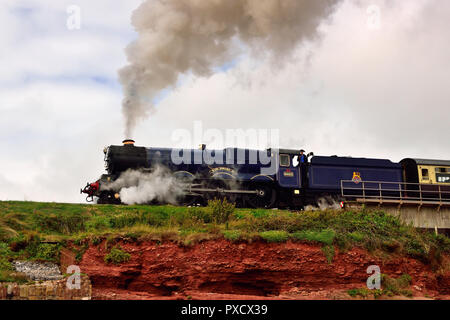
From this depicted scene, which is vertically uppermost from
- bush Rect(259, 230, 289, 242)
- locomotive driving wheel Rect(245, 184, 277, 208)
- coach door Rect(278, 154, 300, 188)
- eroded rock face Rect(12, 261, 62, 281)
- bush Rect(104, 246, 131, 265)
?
coach door Rect(278, 154, 300, 188)

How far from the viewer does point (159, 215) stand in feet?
71.4

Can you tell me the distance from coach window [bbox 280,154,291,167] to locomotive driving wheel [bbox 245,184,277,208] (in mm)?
1495

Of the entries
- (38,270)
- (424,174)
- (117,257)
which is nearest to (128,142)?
(117,257)

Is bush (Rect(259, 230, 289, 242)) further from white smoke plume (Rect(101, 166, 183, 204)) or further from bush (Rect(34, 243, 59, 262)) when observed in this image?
white smoke plume (Rect(101, 166, 183, 204))

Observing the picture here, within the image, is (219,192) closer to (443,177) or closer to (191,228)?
(191,228)

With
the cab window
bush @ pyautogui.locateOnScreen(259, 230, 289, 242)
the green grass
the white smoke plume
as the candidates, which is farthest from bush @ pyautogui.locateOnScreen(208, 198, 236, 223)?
the cab window

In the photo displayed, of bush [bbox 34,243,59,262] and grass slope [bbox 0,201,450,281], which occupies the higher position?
grass slope [bbox 0,201,450,281]

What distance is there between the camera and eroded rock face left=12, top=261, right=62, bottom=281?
16.0 meters

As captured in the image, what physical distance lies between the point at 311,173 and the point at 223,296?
13357 mm

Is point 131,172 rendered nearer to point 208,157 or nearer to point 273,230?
point 208,157

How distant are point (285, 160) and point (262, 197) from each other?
2480mm

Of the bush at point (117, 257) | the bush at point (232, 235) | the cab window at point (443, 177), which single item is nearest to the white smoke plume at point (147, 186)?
the bush at point (117, 257)

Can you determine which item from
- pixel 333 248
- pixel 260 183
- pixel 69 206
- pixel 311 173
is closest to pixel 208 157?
pixel 260 183

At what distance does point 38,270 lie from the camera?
54.4 feet
